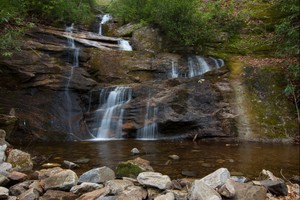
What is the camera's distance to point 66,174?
5816 millimetres

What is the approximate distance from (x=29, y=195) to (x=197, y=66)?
12288mm

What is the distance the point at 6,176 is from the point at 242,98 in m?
10.4

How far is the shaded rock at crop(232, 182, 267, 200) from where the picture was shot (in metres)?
5.06

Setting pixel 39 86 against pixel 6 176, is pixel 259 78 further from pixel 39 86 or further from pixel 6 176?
pixel 6 176

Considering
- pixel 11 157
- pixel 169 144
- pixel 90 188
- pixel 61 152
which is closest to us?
pixel 90 188

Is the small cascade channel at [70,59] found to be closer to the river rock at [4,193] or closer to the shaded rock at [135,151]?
the shaded rock at [135,151]

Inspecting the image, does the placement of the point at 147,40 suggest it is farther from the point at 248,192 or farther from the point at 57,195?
the point at 248,192

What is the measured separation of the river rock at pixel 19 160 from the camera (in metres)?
7.07

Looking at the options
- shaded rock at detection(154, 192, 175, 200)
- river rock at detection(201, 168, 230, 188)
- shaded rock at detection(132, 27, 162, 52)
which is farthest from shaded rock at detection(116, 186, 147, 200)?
shaded rock at detection(132, 27, 162, 52)

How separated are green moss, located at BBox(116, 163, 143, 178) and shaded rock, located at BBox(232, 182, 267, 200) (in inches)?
84.6

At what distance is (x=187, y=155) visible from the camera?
9695mm

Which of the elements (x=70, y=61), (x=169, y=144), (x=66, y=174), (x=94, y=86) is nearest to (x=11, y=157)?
(x=66, y=174)

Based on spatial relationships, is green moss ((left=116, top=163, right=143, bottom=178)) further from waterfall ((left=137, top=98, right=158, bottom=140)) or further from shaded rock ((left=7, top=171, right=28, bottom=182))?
waterfall ((left=137, top=98, right=158, bottom=140))

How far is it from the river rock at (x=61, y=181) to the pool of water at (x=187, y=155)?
1.46 metres
